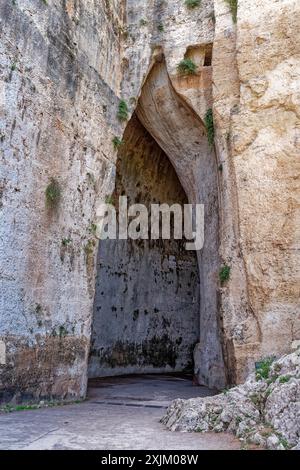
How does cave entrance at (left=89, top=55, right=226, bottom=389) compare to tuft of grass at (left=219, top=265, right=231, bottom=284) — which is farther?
cave entrance at (left=89, top=55, right=226, bottom=389)

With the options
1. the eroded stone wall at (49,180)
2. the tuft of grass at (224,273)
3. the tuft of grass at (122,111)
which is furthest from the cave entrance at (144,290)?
the tuft of grass at (224,273)

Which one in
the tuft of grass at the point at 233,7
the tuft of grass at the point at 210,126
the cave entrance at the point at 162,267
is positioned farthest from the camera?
the cave entrance at the point at 162,267

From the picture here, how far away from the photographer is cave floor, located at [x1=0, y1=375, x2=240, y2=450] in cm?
537

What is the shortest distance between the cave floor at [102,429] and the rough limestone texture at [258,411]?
0.72 feet

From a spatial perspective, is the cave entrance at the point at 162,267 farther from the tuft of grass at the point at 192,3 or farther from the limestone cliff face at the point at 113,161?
the tuft of grass at the point at 192,3

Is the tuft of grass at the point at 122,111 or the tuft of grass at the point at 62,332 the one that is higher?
the tuft of grass at the point at 122,111

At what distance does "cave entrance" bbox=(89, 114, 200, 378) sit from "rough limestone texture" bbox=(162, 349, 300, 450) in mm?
9055

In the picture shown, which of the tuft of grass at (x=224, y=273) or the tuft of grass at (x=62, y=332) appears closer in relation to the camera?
the tuft of grass at (x=62, y=332)

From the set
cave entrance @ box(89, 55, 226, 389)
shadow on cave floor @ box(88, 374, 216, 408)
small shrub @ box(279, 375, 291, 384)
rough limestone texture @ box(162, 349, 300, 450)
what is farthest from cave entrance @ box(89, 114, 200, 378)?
small shrub @ box(279, 375, 291, 384)

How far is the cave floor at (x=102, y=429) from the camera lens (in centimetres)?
537

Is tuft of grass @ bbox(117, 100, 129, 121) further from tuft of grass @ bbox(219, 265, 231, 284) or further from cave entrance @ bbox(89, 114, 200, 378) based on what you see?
tuft of grass @ bbox(219, 265, 231, 284)

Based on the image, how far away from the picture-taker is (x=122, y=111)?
12055mm

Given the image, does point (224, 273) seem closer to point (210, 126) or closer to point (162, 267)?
point (210, 126)

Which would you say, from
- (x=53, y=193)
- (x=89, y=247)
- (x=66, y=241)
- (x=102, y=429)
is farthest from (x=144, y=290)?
(x=102, y=429)
